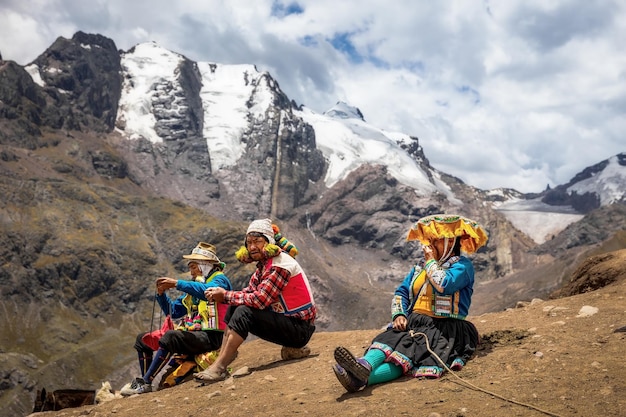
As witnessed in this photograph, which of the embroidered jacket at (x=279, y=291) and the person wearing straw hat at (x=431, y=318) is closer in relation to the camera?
the person wearing straw hat at (x=431, y=318)

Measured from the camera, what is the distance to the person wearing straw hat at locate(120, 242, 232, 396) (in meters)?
9.72

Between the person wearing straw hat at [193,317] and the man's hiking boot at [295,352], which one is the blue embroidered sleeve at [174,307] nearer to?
the person wearing straw hat at [193,317]

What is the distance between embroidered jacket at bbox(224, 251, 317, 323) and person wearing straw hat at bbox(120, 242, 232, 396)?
93 centimetres

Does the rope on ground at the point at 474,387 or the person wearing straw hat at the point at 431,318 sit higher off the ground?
the person wearing straw hat at the point at 431,318

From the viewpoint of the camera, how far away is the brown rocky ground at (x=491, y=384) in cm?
594

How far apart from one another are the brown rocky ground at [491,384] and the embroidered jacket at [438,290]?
0.77m

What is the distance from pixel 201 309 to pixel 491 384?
539cm

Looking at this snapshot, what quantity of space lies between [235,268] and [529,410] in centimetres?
15886

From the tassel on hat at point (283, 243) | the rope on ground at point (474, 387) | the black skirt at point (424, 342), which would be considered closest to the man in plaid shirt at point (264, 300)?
the tassel on hat at point (283, 243)

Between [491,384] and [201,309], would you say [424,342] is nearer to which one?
[491,384]

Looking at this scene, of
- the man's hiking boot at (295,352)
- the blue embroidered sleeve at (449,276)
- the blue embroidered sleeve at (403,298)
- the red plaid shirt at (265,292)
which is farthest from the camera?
the man's hiking boot at (295,352)

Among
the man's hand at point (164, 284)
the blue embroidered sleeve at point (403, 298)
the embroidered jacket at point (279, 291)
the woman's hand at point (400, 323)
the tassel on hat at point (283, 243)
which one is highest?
the tassel on hat at point (283, 243)

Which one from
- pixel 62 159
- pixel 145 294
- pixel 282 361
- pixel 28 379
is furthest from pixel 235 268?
pixel 282 361

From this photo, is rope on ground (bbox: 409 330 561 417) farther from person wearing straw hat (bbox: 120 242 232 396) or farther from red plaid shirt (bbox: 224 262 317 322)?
person wearing straw hat (bbox: 120 242 232 396)
